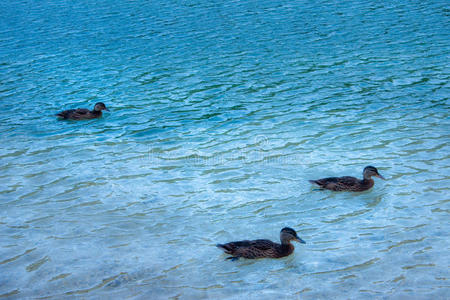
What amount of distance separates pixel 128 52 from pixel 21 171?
12897mm

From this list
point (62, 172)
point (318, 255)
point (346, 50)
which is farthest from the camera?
point (346, 50)

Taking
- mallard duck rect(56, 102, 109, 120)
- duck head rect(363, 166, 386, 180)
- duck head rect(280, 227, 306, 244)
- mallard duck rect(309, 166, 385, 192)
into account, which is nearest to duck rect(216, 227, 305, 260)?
duck head rect(280, 227, 306, 244)

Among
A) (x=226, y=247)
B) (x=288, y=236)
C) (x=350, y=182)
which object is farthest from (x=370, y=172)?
(x=226, y=247)

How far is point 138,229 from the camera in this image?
9703mm

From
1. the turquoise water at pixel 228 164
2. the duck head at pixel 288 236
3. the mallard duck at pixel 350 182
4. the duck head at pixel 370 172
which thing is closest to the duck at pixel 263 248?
the duck head at pixel 288 236

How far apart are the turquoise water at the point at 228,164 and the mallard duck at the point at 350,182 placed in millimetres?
157

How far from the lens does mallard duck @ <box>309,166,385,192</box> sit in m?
10.6

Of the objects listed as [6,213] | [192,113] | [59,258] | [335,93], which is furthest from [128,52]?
[59,258]

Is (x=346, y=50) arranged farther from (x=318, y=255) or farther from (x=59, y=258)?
(x=59, y=258)

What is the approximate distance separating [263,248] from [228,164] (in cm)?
405

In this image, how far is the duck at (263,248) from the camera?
28.0ft

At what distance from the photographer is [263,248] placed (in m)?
8.55

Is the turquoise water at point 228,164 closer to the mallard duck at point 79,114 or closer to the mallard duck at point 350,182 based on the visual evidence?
the mallard duck at point 350,182

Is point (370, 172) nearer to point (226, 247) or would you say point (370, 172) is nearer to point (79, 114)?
point (226, 247)
